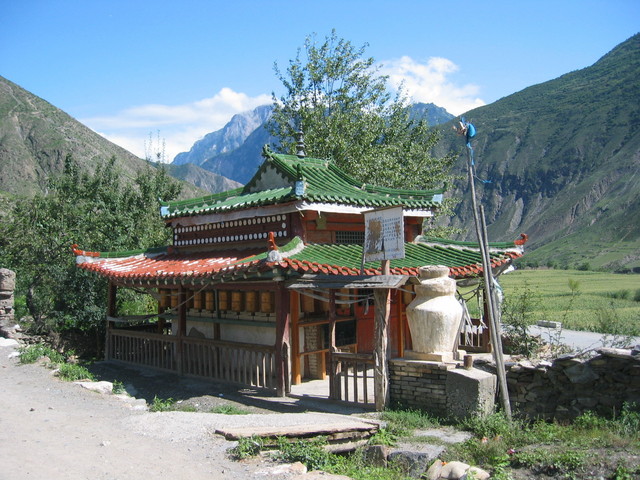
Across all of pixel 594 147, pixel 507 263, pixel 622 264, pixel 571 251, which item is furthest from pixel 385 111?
pixel 594 147

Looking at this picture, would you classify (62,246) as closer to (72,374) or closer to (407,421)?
(72,374)

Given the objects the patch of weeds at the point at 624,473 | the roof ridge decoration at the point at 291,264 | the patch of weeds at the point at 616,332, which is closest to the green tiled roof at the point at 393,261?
the roof ridge decoration at the point at 291,264

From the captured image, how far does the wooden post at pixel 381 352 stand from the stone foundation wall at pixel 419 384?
0.53 ft

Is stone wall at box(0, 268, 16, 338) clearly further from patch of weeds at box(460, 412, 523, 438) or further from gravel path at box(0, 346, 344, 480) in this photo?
patch of weeds at box(460, 412, 523, 438)

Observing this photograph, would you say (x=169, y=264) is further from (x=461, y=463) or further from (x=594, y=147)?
(x=594, y=147)

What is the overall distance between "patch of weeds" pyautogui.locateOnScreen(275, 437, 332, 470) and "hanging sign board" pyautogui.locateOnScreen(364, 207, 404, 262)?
10.5ft

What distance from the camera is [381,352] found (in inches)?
348

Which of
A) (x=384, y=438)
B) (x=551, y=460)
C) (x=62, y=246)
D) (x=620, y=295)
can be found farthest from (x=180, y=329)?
(x=620, y=295)

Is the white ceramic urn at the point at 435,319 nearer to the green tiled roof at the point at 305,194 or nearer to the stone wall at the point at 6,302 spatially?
the green tiled roof at the point at 305,194

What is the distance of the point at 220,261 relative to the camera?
11531 millimetres

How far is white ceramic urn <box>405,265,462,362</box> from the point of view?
8844mm

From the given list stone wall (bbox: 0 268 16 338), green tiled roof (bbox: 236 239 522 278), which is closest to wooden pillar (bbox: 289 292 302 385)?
green tiled roof (bbox: 236 239 522 278)

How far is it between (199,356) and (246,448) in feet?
18.4

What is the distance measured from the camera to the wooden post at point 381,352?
28.9 ft
